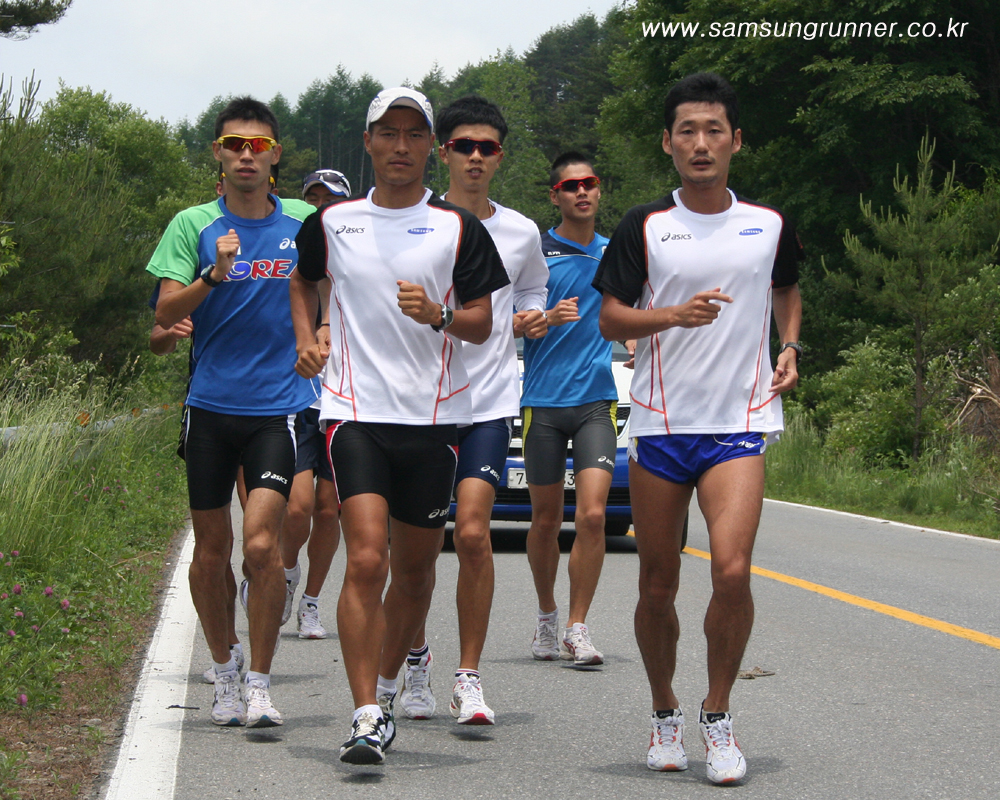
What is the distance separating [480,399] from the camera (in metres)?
5.82

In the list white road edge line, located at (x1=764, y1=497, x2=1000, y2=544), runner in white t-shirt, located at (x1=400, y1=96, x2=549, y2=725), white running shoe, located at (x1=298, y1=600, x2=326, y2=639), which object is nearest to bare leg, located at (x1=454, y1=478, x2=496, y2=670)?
runner in white t-shirt, located at (x1=400, y1=96, x2=549, y2=725)

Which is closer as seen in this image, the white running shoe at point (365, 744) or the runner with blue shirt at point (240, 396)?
the white running shoe at point (365, 744)

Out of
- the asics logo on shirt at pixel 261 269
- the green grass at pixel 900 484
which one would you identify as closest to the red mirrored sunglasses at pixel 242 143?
the asics logo on shirt at pixel 261 269

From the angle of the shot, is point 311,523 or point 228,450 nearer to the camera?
point 228,450

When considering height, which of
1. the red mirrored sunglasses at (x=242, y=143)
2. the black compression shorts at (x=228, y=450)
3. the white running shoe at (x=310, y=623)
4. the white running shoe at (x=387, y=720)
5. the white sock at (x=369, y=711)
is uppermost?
the red mirrored sunglasses at (x=242, y=143)

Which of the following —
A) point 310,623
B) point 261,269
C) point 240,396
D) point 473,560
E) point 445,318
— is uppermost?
point 261,269

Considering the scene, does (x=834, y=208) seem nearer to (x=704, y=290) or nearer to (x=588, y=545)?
(x=588, y=545)

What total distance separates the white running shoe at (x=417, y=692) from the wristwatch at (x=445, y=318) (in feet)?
4.92

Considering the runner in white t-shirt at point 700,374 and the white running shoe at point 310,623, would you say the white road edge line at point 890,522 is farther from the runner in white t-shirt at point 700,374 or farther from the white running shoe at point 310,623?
the runner in white t-shirt at point 700,374

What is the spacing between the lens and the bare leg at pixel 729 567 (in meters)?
4.66

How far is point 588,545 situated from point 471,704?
66.3 inches

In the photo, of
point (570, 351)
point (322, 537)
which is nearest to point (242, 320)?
point (570, 351)

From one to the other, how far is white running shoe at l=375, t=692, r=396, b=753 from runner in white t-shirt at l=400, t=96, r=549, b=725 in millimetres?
381

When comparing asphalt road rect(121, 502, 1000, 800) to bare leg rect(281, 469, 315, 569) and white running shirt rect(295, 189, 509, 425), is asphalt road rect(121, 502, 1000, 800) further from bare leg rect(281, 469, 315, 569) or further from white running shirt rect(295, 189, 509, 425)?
white running shirt rect(295, 189, 509, 425)
